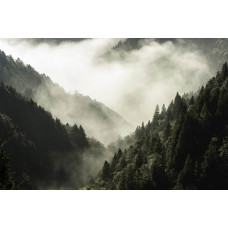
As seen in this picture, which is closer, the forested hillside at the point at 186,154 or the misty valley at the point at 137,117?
the misty valley at the point at 137,117

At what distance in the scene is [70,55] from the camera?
2603 inches

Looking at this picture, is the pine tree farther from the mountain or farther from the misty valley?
the mountain

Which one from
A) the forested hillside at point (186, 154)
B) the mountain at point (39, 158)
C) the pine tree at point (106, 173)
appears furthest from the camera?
the mountain at point (39, 158)

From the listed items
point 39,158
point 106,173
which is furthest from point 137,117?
point 39,158

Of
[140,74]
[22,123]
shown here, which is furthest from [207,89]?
[22,123]

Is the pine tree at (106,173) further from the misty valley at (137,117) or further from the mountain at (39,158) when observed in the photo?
the mountain at (39,158)

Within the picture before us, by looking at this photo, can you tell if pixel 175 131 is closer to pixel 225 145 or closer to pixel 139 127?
pixel 225 145

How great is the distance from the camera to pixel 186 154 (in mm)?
110375

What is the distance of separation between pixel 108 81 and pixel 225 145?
43935mm

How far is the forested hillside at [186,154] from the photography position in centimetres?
8775

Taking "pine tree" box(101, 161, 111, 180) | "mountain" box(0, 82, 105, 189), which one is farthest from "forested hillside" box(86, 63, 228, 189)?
"mountain" box(0, 82, 105, 189)

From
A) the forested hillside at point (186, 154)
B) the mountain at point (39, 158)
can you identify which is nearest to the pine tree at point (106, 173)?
the forested hillside at point (186, 154)

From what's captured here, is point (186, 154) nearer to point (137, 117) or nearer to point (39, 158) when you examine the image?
point (137, 117)

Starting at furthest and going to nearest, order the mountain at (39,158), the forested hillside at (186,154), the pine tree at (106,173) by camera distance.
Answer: the mountain at (39,158) → the pine tree at (106,173) → the forested hillside at (186,154)
